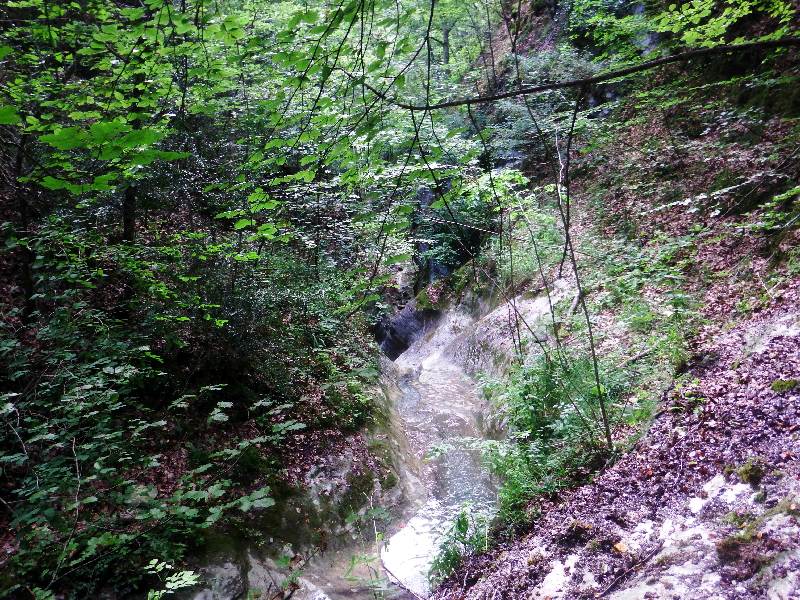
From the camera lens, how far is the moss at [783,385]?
3.77 m

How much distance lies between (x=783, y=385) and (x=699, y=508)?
4.48 ft

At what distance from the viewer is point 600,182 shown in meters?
11.3

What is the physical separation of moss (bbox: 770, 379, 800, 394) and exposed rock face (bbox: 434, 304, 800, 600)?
0.4 inches

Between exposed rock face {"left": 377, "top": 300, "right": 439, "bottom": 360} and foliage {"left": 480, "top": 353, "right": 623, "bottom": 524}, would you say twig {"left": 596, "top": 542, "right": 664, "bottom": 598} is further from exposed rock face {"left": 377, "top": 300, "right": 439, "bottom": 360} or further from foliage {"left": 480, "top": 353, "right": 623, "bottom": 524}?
exposed rock face {"left": 377, "top": 300, "right": 439, "bottom": 360}

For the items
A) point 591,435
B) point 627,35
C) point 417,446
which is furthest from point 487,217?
point 591,435

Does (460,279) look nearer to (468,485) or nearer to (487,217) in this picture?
(487,217)

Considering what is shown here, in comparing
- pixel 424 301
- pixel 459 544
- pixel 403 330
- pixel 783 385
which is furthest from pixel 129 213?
pixel 403 330

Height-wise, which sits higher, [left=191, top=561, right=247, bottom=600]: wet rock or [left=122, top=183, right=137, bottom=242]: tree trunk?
[left=122, top=183, right=137, bottom=242]: tree trunk

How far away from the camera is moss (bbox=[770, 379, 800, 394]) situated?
377 centimetres

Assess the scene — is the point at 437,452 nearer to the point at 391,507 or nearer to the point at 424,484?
the point at 391,507

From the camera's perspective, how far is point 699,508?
3.39 meters

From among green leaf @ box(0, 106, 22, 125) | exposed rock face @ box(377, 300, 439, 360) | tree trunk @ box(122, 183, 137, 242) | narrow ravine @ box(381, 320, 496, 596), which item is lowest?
exposed rock face @ box(377, 300, 439, 360)

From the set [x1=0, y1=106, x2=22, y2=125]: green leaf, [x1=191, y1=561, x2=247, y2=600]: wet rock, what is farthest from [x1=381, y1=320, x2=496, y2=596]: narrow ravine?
[x1=0, y1=106, x2=22, y2=125]: green leaf

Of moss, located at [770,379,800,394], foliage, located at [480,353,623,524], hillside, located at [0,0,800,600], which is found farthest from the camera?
foliage, located at [480,353,623,524]
